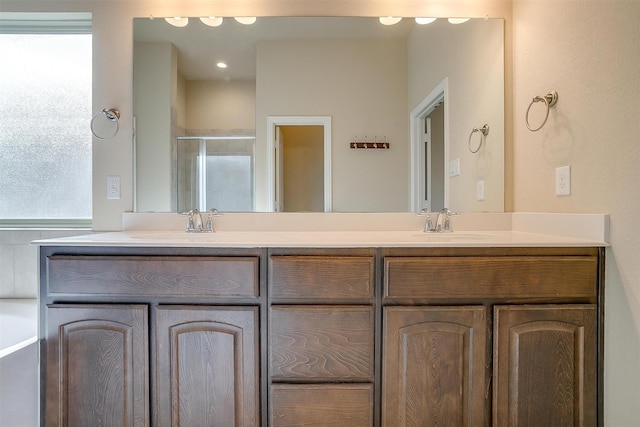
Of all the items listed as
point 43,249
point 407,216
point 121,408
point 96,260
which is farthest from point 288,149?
point 121,408

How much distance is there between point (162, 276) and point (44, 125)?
4.38 ft

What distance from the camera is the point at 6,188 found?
1815 mm

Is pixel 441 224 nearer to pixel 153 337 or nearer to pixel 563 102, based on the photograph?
pixel 563 102

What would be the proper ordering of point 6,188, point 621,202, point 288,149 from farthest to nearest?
point 6,188
point 288,149
point 621,202

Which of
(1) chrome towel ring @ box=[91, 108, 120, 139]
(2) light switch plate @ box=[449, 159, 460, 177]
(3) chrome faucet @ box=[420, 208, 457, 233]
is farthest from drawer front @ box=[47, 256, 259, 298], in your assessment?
(2) light switch plate @ box=[449, 159, 460, 177]

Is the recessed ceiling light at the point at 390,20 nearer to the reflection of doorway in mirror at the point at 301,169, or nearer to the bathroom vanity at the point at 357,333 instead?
the reflection of doorway in mirror at the point at 301,169

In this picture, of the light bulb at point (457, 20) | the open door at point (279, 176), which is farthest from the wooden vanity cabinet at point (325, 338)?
the light bulb at point (457, 20)

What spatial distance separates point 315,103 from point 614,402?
1.67 meters

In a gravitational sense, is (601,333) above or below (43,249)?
Answer: below

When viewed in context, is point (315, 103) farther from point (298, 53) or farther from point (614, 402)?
point (614, 402)

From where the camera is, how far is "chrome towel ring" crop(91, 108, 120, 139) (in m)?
1.68

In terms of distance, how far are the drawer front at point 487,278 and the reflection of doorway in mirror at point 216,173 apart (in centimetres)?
86

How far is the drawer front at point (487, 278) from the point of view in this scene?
1.15m

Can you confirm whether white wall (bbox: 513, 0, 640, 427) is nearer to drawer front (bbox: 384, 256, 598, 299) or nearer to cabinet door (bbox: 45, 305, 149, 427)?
drawer front (bbox: 384, 256, 598, 299)
